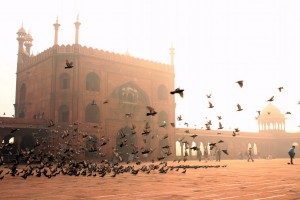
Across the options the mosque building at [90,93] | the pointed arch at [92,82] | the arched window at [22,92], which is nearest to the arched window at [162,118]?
the mosque building at [90,93]

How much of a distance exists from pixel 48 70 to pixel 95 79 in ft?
12.9

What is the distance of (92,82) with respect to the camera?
88.3ft

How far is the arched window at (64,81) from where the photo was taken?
25.5 metres

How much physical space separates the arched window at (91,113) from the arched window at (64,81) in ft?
8.06

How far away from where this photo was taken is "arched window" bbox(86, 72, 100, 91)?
87.3 ft

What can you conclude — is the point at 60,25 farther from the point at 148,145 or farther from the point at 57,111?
the point at 148,145

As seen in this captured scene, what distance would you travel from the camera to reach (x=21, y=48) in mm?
31125

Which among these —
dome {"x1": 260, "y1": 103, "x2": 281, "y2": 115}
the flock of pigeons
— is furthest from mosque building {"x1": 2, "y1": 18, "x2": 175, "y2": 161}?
dome {"x1": 260, "y1": 103, "x2": 281, "y2": 115}

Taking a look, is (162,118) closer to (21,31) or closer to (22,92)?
(22,92)

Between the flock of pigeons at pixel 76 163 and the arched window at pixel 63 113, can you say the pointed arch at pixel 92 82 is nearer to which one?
the arched window at pixel 63 113

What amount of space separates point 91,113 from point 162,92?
8487 millimetres

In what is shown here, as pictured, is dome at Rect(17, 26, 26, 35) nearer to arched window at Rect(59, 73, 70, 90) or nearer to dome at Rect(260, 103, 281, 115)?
arched window at Rect(59, 73, 70, 90)

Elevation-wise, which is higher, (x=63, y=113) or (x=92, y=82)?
(x=92, y=82)

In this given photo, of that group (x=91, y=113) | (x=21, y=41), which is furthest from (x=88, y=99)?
(x=21, y=41)
